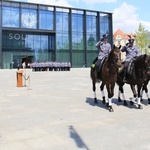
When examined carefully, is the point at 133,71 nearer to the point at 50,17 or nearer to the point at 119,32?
the point at 50,17

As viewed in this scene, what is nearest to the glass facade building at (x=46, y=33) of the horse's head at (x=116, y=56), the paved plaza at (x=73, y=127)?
the paved plaza at (x=73, y=127)

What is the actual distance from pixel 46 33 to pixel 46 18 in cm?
363

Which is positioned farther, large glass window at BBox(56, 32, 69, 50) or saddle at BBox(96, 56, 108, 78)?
large glass window at BBox(56, 32, 69, 50)

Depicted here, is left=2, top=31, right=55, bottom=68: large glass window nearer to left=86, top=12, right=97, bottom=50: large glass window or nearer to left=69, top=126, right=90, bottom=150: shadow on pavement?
left=86, top=12, right=97, bottom=50: large glass window

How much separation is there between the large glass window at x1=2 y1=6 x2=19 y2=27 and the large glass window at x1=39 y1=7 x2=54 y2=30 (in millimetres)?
5779

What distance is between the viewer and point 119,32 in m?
125

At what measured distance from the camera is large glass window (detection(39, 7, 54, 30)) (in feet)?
211

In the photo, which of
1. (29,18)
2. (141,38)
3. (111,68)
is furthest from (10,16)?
(111,68)

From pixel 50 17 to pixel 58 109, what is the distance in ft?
193

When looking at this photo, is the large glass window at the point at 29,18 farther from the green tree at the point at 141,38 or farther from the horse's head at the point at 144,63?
the horse's head at the point at 144,63

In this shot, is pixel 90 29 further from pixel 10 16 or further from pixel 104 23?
pixel 10 16

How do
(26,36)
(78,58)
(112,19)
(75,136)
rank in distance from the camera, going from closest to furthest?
(75,136) → (26,36) → (78,58) → (112,19)

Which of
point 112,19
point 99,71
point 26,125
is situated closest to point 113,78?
point 99,71

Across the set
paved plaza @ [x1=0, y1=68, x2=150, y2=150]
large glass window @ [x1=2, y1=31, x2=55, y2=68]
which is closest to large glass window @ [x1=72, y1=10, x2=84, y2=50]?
large glass window @ [x1=2, y1=31, x2=55, y2=68]
